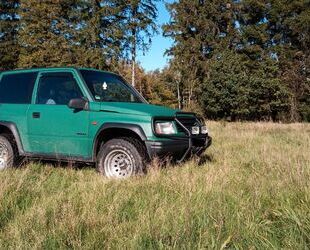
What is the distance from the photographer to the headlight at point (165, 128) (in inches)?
277

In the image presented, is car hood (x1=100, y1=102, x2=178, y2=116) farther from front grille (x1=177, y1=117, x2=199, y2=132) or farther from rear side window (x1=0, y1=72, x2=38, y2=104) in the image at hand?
rear side window (x1=0, y1=72, x2=38, y2=104)

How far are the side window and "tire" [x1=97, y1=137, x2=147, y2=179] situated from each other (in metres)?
1.12

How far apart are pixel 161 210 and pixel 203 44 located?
44.8 metres

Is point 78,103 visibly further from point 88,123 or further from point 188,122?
point 188,122

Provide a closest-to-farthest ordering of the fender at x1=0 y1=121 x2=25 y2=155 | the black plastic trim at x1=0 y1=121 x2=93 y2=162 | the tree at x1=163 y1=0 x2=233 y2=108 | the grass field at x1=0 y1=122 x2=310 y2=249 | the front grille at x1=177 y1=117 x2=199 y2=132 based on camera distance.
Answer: the grass field at x1=0 y1=122 x2=310 y2=249 → the front grille at x1=177 y1=117 x2=199 y2=132 → the black plastic trim at x1=0 y1=121 x2=93 y2=162 → the fender at x1=0 y1=121 x2=25 y2=155 → the tree at x1=163 y1=0 x2=233 y2=108

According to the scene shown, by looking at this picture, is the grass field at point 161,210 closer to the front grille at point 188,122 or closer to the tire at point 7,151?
the front grille at point 188,122

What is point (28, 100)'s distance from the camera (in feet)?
26.9

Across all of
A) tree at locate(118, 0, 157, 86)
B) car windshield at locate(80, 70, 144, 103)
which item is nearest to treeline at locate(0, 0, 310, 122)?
tree at locate(118, 0, 157, 86)

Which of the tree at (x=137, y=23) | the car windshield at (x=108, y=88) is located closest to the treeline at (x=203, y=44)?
the tree at (x=137, y=23)

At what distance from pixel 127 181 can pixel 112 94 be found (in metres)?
2.03

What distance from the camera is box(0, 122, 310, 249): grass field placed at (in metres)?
3.94

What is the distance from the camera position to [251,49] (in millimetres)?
47594

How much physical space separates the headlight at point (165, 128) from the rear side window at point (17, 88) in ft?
8.68

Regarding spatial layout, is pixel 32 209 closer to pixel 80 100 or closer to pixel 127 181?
pixel 127 181
